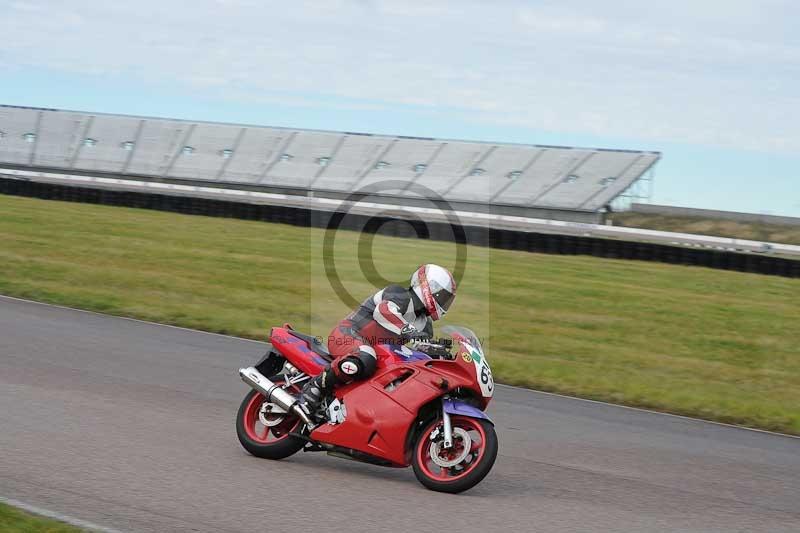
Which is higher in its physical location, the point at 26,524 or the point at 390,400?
the point at 390,400

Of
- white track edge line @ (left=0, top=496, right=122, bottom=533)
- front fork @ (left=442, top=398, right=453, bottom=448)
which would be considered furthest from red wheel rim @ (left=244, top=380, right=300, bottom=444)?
white track edge line @ (left=0, top=496, right=122, bottom=533)

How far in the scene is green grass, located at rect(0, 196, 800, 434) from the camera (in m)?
12.7

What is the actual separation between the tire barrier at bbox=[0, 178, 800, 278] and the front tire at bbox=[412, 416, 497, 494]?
16138 mm

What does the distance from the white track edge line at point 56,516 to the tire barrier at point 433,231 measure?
1849cm

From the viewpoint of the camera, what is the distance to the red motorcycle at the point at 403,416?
6465 millimetres

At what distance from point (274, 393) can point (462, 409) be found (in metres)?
1.48

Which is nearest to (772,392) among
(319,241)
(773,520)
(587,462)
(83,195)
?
(587,462)

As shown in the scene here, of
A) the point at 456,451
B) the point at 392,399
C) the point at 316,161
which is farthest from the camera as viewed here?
the point at 316,161

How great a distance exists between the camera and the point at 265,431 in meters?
7.26

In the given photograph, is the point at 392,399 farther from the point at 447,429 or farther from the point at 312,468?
the point at 312,468

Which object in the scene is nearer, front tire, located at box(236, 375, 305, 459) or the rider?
the rider

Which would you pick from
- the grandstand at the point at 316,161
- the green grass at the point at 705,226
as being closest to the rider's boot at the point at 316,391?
the green grass at the point at 705,226

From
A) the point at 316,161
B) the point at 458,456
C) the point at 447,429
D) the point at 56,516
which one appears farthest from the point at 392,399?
the point at 316,161

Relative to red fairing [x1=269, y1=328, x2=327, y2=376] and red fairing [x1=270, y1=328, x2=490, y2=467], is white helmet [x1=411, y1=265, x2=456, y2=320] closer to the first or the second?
red fairing [x1=270, y1=328, x2=490, y2=467]
